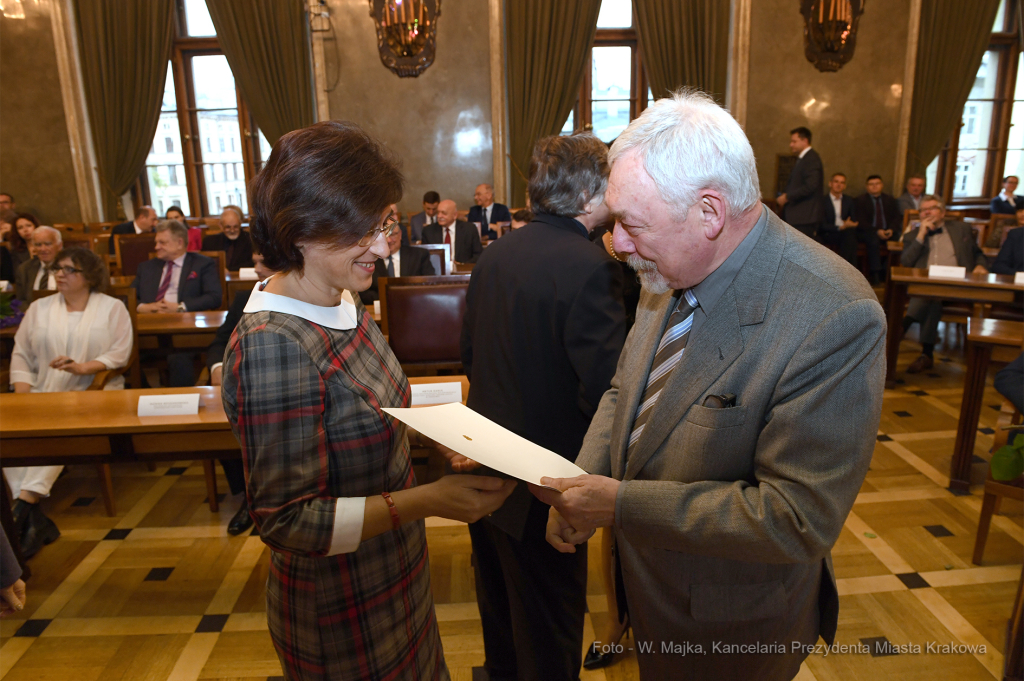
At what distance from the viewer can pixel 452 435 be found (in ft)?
3.52

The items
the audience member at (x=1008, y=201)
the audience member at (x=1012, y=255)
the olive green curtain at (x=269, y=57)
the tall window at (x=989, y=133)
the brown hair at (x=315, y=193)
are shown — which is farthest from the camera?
the tall window at (x=989, y=133)

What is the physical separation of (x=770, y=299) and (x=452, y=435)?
23.0 inches

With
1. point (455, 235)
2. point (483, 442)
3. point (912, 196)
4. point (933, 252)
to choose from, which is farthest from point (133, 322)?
point (912, 196)

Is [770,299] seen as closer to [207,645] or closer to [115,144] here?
[207,645]

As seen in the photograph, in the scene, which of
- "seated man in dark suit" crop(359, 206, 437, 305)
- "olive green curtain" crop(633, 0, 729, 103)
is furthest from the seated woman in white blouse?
"olive green curtain" crop(633, 0, 729, 103)

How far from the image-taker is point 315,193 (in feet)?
3.64

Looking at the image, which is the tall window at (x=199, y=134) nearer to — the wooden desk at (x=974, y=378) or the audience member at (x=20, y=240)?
the audience member at (x=20, y=240)

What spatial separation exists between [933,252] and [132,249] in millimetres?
7510

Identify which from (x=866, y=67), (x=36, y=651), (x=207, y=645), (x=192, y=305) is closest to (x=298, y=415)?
(x=207, y=645)

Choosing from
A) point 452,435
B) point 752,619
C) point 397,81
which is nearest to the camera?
point 452,435

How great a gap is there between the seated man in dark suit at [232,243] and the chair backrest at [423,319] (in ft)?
13.8

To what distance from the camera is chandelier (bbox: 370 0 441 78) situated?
7867 mm

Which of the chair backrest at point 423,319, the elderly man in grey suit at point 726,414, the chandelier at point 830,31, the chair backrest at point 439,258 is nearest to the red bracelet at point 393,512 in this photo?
the elderly man in grey suit at point 726,414

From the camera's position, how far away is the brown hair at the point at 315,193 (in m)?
1.11
